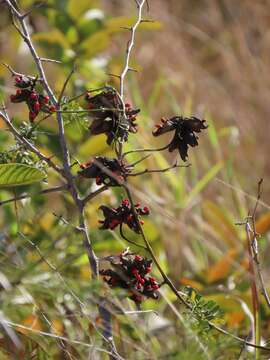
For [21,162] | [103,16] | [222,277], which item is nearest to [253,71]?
[103,16]

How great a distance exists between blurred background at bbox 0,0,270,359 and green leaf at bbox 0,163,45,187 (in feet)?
0.18

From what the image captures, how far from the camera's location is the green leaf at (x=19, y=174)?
1.16 meters

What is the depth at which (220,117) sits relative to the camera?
403 centimetres

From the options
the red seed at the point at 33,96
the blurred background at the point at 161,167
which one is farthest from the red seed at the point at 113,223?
the red seed at the point at 33,96

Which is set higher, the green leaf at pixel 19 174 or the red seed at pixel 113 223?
the green leaf at pixel 19 174

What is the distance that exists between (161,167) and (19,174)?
52.6 inches

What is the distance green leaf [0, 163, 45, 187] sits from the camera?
1162 mm

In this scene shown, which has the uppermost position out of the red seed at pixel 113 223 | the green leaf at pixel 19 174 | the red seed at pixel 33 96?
the red seed at pixel 33 96

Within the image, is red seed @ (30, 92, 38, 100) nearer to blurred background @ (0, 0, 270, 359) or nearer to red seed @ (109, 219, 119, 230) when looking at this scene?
blurred background @ (0, 0, 270, 359)

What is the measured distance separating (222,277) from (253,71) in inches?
82.9

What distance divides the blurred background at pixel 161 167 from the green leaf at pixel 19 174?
55 mm

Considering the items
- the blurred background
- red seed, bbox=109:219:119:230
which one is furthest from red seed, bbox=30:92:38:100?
red seed, bbox=109:219:119:230

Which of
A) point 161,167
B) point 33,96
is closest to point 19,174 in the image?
point 33,96

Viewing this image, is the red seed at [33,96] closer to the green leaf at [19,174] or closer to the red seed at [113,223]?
the green leaf at [19,174]
